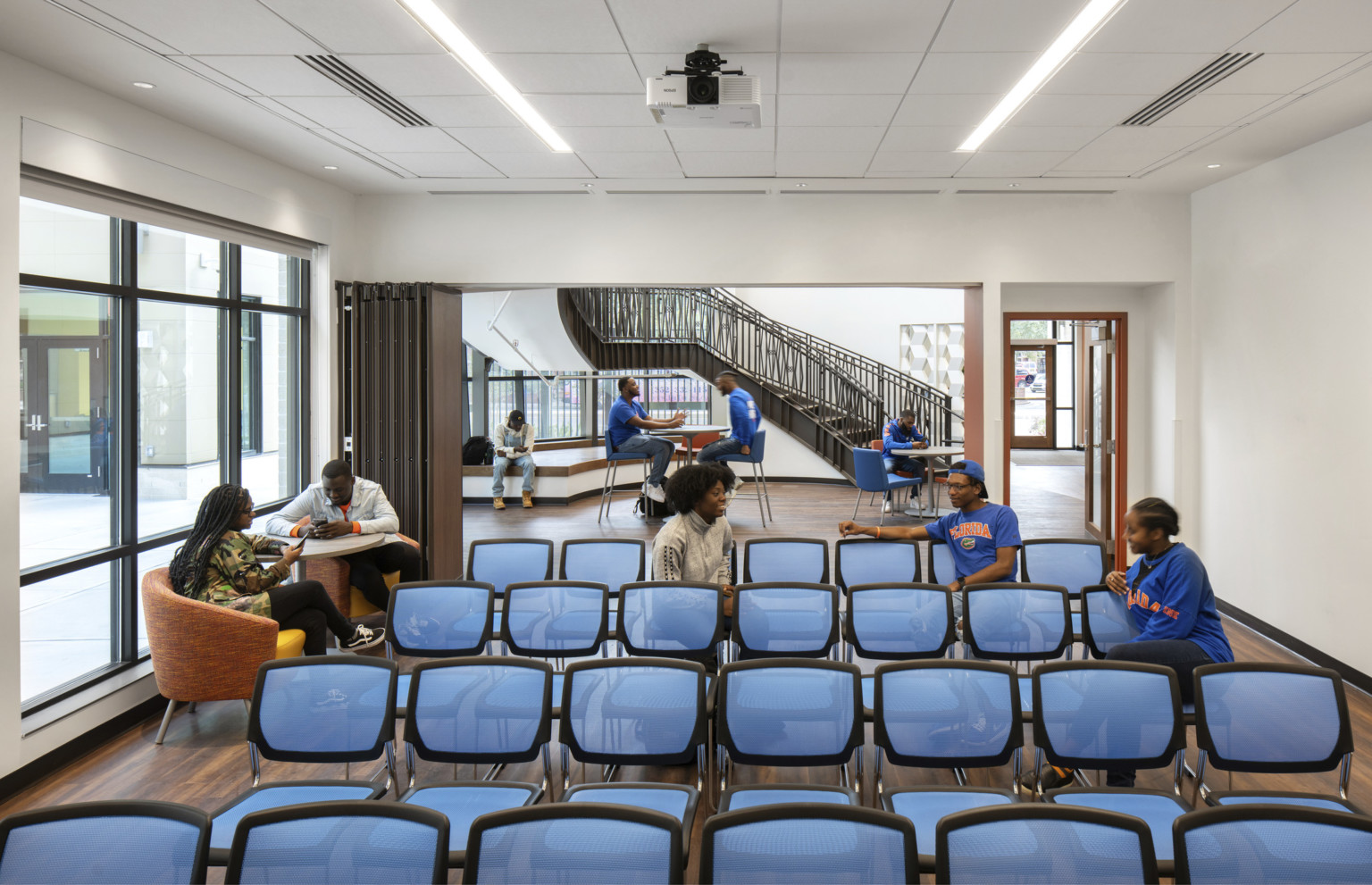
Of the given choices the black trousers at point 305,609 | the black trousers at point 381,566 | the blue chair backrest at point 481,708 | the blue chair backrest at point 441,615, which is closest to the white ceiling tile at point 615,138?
the blue chair backrest at point 441,615

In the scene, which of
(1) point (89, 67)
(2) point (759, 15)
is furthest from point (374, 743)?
(1) point (89, 67)

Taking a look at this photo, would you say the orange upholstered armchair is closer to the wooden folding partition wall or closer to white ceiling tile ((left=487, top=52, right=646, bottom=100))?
the wooden folding partition wall

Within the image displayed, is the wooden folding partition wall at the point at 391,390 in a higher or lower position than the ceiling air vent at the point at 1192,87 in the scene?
lower

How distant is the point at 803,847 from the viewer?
6.48 feet

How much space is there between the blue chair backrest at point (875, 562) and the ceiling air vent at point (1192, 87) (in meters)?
2.86

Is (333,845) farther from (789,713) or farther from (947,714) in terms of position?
(947,714)

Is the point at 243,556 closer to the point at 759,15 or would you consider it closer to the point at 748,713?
the point at 748,713

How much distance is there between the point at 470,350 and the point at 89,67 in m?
10.0

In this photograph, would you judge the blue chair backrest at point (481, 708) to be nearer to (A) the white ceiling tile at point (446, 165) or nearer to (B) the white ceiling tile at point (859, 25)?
(B) the white ceiling tile at point (859, 25)

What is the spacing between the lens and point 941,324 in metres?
15.4

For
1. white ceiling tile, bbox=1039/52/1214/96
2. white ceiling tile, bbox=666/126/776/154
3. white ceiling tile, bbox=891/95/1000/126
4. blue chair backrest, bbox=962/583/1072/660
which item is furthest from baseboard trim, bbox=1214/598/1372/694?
white ceiling tile, bbox=666/126/776/154

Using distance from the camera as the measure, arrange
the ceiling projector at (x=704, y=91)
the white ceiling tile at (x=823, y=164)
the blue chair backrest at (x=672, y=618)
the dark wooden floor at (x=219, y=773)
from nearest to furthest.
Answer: the dark wooden floor at (x=219, y=773), the blue chair backrest at (x=672, y=618), the ceiling projector at (x=704, y=91), the white ceiling tile at (x=823, y=164)

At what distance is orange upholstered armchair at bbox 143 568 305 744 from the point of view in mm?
4254

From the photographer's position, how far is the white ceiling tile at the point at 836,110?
471cm
